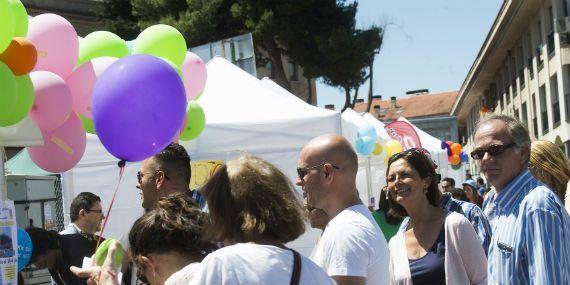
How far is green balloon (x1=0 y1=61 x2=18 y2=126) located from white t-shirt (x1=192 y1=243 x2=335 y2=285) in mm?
2714

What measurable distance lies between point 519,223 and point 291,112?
586 centimetres

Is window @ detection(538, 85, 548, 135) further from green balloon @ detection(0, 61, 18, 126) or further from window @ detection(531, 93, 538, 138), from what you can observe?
green balloon @ detection(0, 61, 18, 126)

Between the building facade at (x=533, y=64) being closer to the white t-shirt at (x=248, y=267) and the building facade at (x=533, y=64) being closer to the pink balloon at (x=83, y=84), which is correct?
the pink balloon at (x=83, y=84)

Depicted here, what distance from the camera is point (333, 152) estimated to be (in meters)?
3.50

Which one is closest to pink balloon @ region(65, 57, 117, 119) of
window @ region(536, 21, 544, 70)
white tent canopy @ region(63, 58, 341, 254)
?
white tent canopy @ region(63, 58, 341, 254)

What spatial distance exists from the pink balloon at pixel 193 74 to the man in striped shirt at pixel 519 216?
13.0 feet

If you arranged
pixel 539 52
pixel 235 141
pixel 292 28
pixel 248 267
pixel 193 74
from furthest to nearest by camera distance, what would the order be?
pixel 539 52
pixel 292 28
pixel 235 141
pixel 193 74
pixel 248 267

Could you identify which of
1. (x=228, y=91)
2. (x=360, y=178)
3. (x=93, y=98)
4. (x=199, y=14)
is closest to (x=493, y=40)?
(x=199, y=14)

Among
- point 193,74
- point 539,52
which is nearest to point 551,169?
point 193,74

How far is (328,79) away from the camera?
28812mm

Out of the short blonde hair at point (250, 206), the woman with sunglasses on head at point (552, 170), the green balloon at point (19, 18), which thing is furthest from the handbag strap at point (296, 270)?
the green balloon at point (19, 18)

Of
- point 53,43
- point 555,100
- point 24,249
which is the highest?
point 555,100

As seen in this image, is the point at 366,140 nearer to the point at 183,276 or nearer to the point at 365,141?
the point at 365,141

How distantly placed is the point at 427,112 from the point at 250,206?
81571mm
